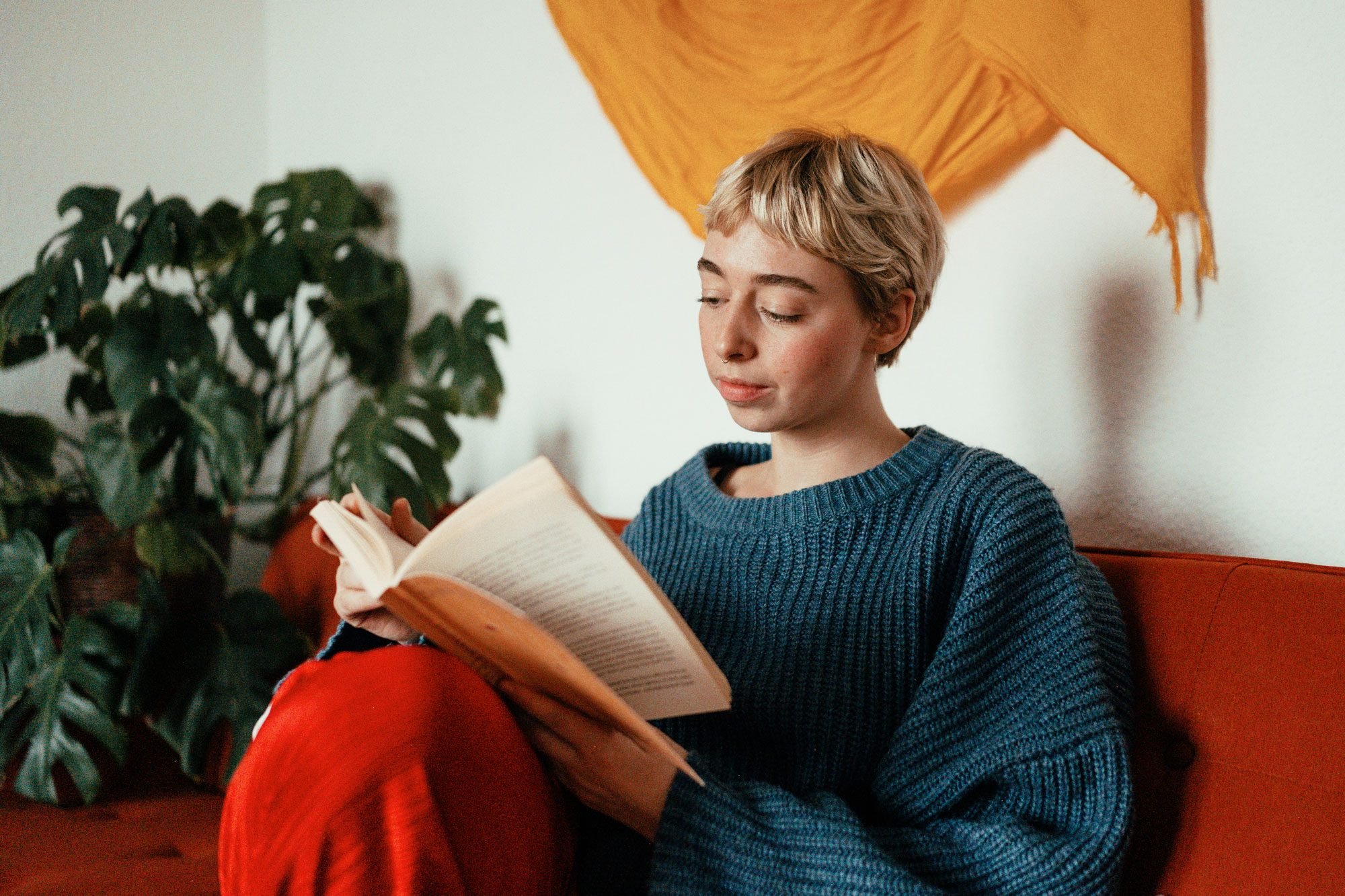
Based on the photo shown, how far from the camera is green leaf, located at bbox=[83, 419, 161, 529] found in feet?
6.15

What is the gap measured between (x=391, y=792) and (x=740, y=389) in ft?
1.69

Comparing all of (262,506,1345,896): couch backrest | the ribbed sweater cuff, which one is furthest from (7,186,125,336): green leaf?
(262,506,1345,896): couch backrest

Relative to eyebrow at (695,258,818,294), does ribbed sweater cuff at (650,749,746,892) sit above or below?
below

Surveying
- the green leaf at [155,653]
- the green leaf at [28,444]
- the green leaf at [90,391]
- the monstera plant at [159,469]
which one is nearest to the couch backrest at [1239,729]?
the monstera plant at [159,469]

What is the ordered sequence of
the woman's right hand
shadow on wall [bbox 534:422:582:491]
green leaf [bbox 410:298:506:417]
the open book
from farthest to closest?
green leaf [bbox 410:298:506:417], shadow on wall [bbox 534:422:582:491], the woman's right hand, the open book

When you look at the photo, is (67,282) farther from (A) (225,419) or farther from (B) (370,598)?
(B) (370,598)

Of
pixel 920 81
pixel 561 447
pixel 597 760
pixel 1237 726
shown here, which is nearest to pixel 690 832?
pixel 597 760

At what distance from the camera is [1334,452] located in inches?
41.1

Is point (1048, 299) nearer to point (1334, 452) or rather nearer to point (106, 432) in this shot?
point (1334, 452)

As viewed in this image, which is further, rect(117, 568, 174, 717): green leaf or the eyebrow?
rect(117, 568, 174, 717): green leaf

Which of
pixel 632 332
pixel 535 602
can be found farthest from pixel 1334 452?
pixel 632 332

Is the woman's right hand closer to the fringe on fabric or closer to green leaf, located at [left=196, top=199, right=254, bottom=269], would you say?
the fringe on fabric

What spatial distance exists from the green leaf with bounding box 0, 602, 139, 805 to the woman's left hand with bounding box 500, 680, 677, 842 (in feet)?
4.11

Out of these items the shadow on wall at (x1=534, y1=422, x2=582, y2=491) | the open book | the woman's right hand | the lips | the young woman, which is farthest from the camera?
the shadow on wall at (x1=534, y1=422, x2=582, y2=491)
